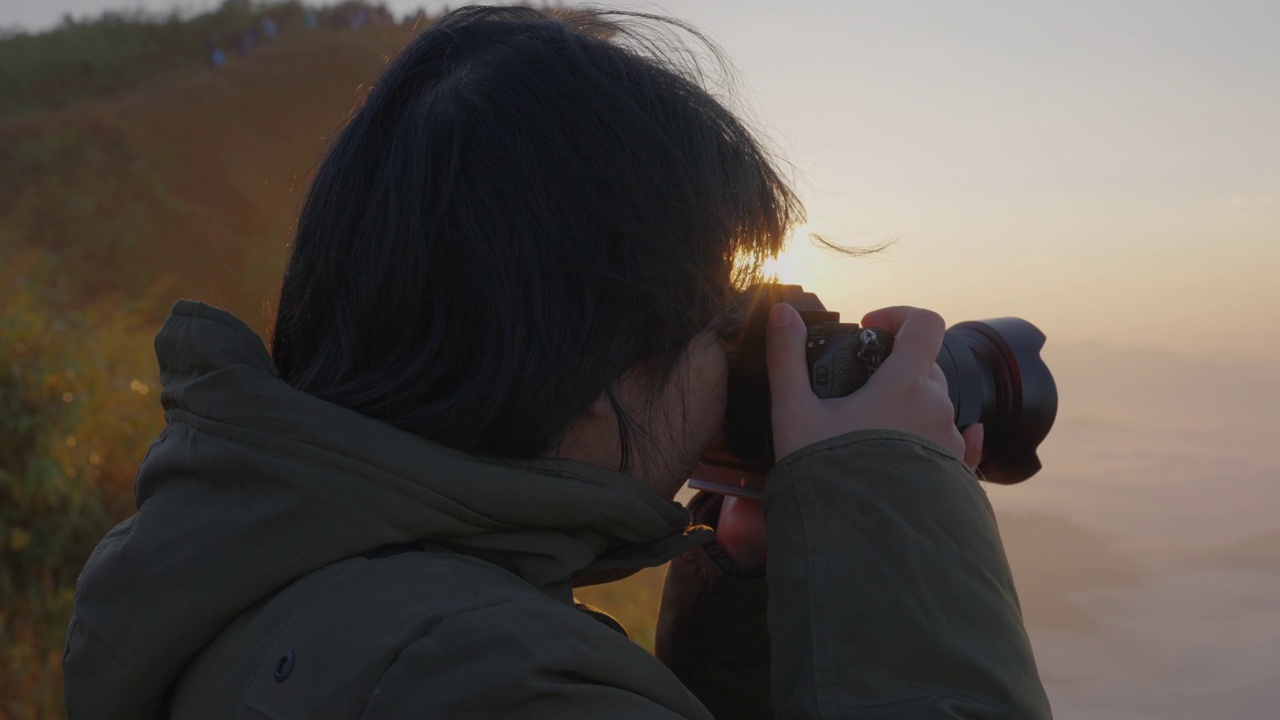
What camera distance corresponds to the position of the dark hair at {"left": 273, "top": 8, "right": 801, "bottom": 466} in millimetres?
853

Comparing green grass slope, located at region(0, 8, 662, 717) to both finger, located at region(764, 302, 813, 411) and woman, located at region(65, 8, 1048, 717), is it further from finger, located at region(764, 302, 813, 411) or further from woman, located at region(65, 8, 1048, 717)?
finger, located at region(764, 302, 813, 411)

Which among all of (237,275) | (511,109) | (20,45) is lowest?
(237,275)

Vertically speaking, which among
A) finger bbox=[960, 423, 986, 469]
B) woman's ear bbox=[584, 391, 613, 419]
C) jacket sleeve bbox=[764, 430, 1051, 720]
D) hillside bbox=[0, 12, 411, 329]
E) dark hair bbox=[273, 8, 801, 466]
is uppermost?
dark hair bbox=[273, 8, 801, 466]

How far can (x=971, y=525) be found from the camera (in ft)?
2.97

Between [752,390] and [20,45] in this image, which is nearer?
[752,390]

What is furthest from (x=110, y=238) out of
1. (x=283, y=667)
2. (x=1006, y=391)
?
(x=283, y=667)

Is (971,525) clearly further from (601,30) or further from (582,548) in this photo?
(601,30)

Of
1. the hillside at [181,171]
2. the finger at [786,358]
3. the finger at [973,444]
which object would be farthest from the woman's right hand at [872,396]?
the hillside at [181,171]

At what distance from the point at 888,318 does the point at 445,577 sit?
62cm

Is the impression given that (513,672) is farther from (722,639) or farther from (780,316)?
(722,639)

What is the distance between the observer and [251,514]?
0.74 meters

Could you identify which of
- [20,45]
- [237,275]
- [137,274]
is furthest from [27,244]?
[20,45]

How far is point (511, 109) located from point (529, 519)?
335 millimetres

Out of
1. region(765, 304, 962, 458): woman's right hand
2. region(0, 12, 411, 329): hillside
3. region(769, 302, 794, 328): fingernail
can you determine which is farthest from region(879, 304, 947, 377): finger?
region(0, 12, 411, 329): hillside
